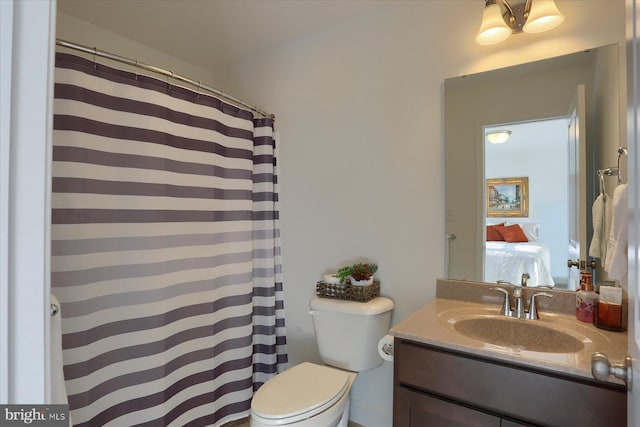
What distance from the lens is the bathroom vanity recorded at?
91cm

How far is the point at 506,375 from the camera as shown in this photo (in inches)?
39.4

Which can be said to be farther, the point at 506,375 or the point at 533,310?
the point at 533,310

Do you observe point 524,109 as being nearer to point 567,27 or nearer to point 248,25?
point 567,27

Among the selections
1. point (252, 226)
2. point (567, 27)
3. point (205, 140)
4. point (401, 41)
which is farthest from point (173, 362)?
point (567, 27)

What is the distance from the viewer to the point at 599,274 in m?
1.31

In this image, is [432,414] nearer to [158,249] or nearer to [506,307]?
[506,307]

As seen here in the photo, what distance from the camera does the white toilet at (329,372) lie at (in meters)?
1.32

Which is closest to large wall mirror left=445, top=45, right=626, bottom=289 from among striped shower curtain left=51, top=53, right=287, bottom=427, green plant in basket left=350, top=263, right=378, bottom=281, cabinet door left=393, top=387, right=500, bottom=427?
green plant in basket left=350, top=263, right=378, bottom=281

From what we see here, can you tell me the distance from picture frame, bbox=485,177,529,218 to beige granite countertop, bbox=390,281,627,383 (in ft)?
1.16

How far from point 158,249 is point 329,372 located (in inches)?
40.4

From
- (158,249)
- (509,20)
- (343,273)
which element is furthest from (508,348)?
(158,249)

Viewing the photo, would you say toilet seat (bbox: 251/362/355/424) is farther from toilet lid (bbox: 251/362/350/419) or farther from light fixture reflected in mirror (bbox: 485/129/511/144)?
light fixture reflected in mirror (bbox: 485/129/511/144)

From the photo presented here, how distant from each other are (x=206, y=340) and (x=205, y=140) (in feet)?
3.54

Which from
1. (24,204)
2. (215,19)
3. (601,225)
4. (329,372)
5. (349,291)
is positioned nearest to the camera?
(24,204)
